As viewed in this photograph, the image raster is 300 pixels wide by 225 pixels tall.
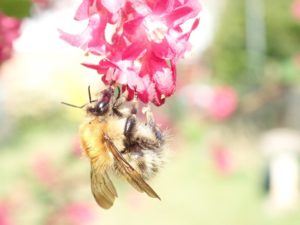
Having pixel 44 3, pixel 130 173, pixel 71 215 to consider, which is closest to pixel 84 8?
pixel 130 173

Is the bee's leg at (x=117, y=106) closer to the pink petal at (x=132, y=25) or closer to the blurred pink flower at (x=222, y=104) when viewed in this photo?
the pink petal at (x=132, y=25)

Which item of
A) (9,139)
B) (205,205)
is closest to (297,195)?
(205,205)

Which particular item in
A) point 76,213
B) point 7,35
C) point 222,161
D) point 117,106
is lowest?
point 222,161

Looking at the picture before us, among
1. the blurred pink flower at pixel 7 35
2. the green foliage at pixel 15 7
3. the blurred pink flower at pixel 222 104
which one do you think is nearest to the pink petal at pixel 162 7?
the green foliage at pixel 15 7

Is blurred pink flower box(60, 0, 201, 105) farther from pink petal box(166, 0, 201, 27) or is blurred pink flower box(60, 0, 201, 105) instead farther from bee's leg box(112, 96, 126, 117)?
bee's leg box(112, 96, 126, 117)

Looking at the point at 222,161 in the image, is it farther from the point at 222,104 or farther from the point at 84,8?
the point at 84,8

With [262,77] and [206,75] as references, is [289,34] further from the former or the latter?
[206,75]
